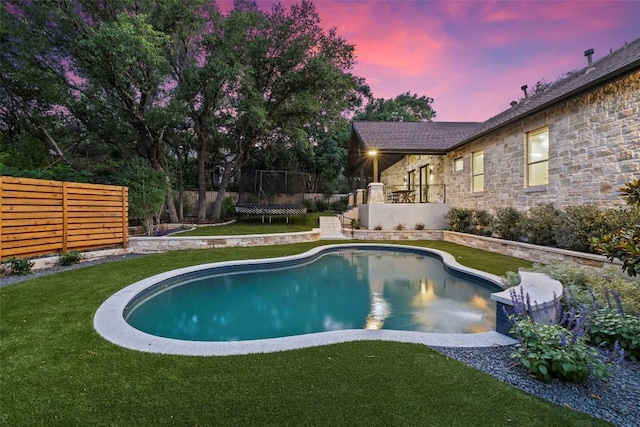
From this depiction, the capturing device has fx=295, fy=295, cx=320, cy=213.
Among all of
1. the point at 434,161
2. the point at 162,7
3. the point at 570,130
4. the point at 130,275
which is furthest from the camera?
the point at 434,161

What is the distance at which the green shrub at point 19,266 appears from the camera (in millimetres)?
5696

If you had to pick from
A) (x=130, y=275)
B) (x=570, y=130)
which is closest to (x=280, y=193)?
(x=130, y=275)

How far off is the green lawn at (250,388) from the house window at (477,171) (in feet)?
33.3

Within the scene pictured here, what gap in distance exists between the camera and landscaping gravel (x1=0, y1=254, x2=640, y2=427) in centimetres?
212

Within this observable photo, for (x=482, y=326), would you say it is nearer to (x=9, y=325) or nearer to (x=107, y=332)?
(x=107, y=332)

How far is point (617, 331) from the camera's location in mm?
2920

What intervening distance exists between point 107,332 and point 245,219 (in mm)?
14676

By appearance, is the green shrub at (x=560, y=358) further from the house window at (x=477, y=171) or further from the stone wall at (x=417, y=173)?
the stone wall at (x=417, y=173)

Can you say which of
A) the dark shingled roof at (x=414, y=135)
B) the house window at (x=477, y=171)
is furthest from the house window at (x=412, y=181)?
the house window at (x=477, y=171)

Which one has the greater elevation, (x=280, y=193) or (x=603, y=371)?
(x=280, y=193)

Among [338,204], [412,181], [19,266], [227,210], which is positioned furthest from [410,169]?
[19,266]

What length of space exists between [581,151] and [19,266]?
12.3 m

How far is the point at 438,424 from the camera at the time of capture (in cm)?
192

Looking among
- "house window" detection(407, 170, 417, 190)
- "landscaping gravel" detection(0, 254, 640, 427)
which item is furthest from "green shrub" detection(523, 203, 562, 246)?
"house window" detection(407, 170, 417, 190)
